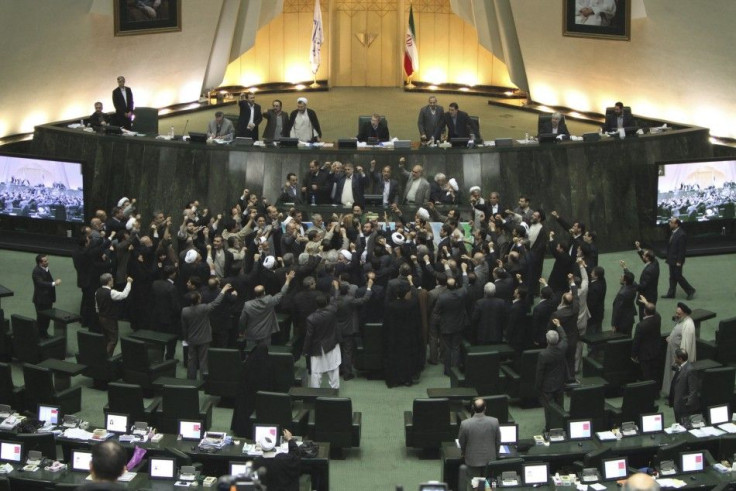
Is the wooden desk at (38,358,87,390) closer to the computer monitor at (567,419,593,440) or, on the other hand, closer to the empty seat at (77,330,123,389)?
the empty seat at (77,330,123,389)

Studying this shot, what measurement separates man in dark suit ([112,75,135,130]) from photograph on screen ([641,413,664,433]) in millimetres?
13037

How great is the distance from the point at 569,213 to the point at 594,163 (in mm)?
1018

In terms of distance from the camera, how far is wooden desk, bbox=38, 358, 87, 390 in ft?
50.9

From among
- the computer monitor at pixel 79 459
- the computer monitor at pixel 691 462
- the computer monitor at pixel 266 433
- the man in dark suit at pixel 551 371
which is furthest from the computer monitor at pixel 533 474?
the computer monitor at pixel 79 459

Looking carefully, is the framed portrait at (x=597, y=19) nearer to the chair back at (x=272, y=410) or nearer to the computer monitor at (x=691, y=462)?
the computer monitor at (x=691, y=462)

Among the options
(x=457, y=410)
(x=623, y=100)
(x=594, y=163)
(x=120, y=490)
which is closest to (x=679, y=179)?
(x=594, y=163)

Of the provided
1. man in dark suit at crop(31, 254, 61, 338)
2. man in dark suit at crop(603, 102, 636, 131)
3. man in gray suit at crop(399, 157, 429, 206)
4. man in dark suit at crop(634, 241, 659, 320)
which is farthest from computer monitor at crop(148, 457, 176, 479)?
man in dark suit at crop(603, 102, 636, 131)

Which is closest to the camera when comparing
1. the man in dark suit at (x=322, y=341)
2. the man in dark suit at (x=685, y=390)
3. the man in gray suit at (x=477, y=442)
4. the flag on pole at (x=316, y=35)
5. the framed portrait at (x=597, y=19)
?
the man in gray suit at (x=477, y=442)

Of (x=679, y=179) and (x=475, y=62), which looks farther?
(x=475, y=62)

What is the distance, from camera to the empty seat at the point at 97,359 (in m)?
15.8

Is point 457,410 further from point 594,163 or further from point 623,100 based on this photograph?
point 623,100

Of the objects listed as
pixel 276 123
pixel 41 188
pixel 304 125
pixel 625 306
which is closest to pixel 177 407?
pixel 625 306

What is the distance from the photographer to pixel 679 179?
21375mm

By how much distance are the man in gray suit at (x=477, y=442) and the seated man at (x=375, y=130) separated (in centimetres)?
990
